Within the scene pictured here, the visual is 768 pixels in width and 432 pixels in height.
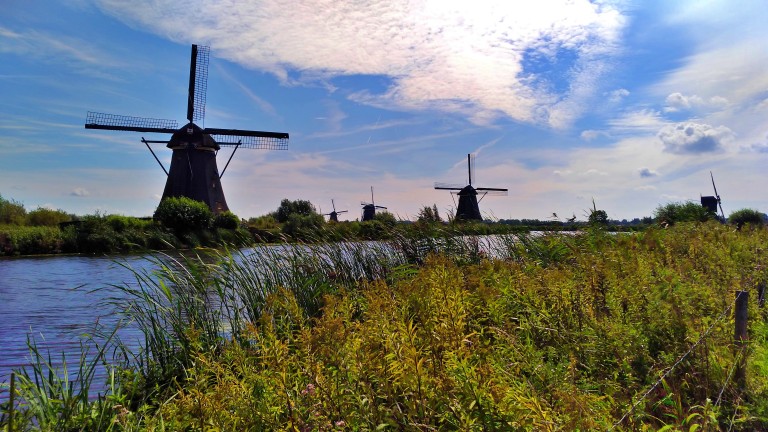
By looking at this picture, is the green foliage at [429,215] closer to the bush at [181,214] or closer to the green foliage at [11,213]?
the bush at [181,214]

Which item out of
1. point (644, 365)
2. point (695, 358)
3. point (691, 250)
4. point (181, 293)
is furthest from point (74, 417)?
point (691, 250)

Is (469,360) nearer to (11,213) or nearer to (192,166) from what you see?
(192,166)

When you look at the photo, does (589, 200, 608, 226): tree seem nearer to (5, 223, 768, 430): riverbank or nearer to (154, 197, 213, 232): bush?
(5, 223, 768, 430): riverbank

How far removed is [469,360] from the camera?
2.98 metres

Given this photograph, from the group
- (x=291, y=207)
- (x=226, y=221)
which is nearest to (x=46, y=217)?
(x=226, y=221)

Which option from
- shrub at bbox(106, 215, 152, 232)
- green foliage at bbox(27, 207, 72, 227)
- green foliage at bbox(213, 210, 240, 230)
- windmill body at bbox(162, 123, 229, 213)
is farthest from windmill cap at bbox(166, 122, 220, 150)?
green foliage at bbox(27, 207, 72, 227)

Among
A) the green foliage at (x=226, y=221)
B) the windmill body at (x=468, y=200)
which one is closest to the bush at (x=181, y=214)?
the green foliage at (x=226, y=221)

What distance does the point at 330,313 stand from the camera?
310 centimetres

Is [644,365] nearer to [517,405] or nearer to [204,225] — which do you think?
[517,405]

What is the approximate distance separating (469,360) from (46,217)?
153ft

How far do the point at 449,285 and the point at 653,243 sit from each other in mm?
→ 6664

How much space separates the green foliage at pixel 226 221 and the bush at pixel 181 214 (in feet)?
6.26

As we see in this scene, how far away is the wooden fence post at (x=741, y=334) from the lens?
3.62 m

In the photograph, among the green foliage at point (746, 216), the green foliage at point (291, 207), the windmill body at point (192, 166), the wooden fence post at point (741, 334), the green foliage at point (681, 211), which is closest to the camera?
the wooden fence post at point (741, 334)
